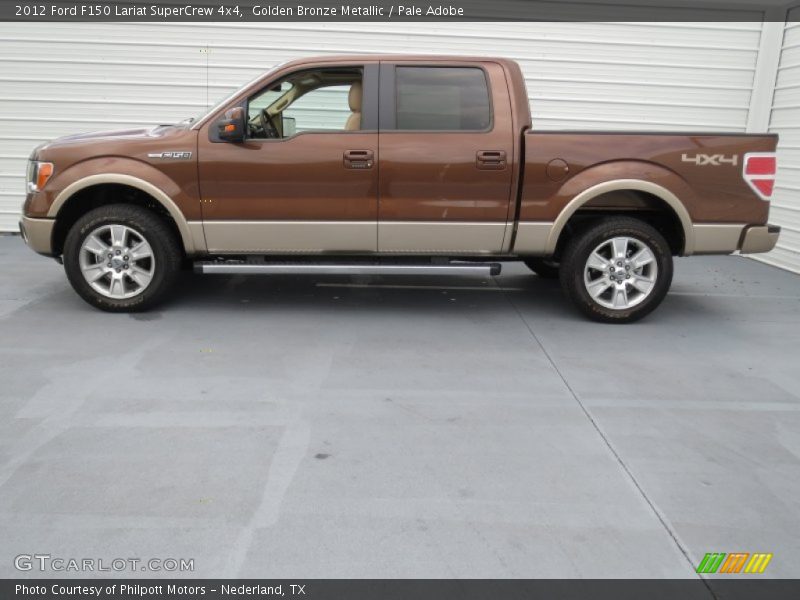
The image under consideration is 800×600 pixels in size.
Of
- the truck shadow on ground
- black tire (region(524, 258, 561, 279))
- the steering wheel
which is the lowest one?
the truck shadow on ground

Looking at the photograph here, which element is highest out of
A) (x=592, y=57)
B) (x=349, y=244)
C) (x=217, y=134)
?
(x=592, y=57)

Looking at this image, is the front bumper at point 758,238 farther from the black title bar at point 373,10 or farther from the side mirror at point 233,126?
the black title bar at point 373,10

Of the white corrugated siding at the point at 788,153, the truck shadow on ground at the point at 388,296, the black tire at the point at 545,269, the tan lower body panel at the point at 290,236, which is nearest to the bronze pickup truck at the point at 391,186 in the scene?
the tan lower body panel at the point at 290,236

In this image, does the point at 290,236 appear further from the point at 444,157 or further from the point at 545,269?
the point at 545,269

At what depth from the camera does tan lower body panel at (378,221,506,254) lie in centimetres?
570

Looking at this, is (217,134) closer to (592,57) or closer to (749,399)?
(749,399)

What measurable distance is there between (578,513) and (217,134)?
397 cm

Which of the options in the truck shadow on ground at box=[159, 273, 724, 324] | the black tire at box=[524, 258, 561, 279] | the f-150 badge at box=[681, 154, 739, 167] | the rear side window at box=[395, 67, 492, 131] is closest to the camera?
the f-150 badge at box=[681, 154, 739, 167]

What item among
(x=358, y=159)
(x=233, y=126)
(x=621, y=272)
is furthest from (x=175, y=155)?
(x=621, y=272)

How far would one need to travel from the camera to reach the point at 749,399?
14.6 ft

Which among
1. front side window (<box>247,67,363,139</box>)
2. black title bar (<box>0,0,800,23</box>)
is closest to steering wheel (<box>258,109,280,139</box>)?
front side window (<box>247,67,363,139</box>)

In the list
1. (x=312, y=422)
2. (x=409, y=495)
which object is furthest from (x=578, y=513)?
(x=312, y=422)

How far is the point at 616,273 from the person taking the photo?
5.84m

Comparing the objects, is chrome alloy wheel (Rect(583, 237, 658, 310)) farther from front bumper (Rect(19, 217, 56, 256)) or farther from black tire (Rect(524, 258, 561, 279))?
front bumper (Rect(19, 217, 56, 256))
